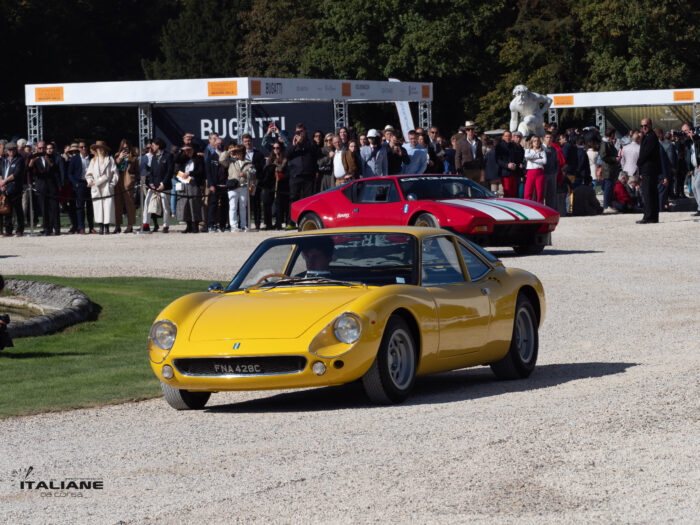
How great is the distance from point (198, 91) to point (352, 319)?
25.2m

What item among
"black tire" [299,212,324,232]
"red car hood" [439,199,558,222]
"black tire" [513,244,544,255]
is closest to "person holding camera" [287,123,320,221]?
"black tire" [299,212,324,232]

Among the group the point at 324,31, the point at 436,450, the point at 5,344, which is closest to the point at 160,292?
the point at 5,344

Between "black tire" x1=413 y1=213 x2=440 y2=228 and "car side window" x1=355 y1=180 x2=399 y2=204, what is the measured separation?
727 millimetres

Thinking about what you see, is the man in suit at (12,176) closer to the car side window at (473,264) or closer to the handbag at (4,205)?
the handbag at (4,205)

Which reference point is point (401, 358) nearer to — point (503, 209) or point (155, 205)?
point (503, 209)

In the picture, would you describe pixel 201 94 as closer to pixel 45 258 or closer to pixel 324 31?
pixel 45 258

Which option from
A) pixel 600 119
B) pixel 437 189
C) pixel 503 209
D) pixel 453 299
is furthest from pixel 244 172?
pixel 600 119

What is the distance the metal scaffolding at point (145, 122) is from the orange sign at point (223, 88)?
5077 millimetres

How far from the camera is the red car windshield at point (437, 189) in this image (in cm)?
2200

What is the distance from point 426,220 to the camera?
70.4 ft

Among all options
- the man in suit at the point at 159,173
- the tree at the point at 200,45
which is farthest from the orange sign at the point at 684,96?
the tree at the point at 200,45

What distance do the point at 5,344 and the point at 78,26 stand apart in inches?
2628

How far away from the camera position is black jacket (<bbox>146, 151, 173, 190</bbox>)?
28562 mm

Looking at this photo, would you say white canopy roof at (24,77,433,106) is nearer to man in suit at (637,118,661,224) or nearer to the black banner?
the black banner
